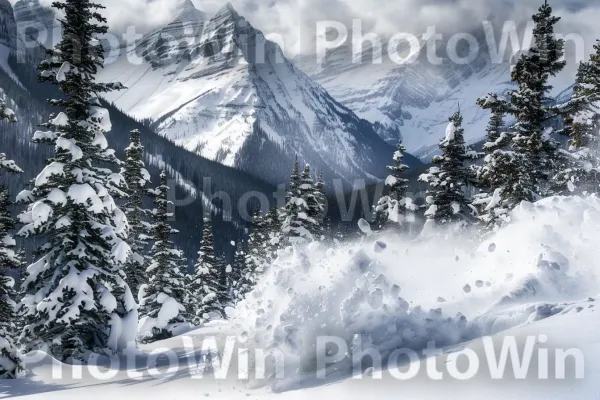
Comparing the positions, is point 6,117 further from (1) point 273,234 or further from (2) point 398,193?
(1) point 273,234

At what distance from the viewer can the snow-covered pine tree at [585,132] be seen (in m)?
18.8

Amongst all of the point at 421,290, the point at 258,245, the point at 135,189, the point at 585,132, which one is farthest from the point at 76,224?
the point at 258,245

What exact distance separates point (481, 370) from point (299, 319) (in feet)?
10.5

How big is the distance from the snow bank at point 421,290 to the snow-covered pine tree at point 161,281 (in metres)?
18.5

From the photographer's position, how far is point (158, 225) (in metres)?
28.1

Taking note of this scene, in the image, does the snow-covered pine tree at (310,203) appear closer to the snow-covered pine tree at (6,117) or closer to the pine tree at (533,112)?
the pine tree at (533,112)

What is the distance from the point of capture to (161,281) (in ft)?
93.5

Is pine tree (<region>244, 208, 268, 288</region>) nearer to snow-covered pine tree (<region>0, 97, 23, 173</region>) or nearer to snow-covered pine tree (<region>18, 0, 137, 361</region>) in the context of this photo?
snow-covered pine tree (<region>18, 0, 137, 361</region>)

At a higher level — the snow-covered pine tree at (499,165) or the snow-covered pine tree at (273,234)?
the snow-covered pine tree at (499,165)

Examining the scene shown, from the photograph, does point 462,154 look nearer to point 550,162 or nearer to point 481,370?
point 550,162

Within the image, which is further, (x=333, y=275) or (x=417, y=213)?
(x=417, y=213)

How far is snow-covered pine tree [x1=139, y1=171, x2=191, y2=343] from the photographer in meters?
27.3

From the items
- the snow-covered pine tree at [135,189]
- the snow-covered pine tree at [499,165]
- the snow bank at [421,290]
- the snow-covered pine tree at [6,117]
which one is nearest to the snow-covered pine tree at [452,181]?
the snow-covered pine tree at [499,165]

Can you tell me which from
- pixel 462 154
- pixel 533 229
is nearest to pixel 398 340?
pixel 533 229
